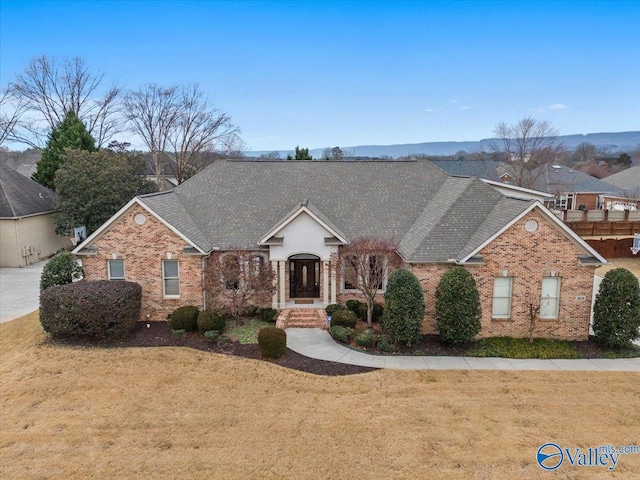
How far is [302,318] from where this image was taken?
1973 cm

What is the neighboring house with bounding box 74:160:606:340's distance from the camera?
58.3 ft

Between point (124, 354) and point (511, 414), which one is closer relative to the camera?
point (511, 414)

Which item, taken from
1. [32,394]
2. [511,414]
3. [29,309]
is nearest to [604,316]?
[511,414]

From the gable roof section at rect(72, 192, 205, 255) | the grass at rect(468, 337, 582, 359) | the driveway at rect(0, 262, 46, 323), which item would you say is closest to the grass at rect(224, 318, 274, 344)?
the gable roof section at rect(72, 192, 205, 255)

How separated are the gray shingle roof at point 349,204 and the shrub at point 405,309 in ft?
5.42

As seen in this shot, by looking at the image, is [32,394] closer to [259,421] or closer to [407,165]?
[259,421]

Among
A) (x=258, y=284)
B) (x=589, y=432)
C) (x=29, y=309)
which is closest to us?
(x=589, y=432)

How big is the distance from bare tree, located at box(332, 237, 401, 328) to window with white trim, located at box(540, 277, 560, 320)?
6.18 meters

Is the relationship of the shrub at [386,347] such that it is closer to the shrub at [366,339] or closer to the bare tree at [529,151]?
the shrub at [366,339]

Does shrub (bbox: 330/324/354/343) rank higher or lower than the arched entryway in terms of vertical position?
lower

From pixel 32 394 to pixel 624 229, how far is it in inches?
1759

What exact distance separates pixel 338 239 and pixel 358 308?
333 cm

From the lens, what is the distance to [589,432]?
11.5m

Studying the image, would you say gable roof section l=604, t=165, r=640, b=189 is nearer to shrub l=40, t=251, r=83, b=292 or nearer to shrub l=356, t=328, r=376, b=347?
shrub l=356, t=328, r=376, b=347
